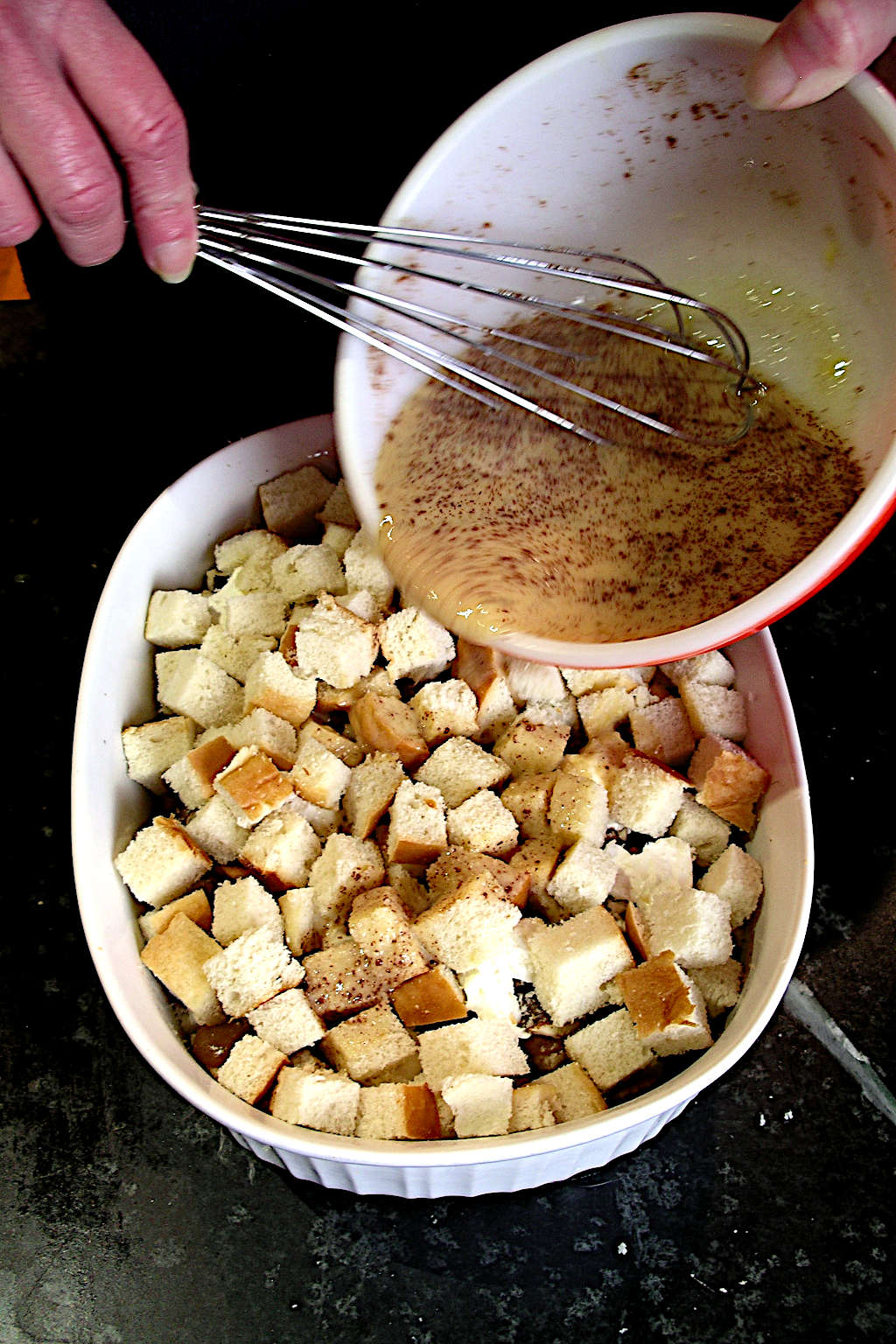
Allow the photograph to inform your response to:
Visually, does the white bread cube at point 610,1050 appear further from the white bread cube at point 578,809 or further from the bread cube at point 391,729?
the bread cube at point 391,729

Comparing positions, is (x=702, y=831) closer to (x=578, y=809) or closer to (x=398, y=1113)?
(x=578, y=809)

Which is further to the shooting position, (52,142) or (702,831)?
(702,831)

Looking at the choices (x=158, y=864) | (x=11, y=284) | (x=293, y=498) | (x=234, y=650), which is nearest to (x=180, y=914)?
(x=158, y=864)

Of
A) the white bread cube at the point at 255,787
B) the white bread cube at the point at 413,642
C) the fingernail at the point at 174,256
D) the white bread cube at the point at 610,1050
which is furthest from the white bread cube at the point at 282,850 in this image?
the fingernail at the point at 174,256

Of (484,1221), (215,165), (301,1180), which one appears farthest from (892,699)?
(215,165)

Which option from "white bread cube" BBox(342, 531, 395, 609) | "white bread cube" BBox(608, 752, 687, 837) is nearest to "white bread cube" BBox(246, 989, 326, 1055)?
"white bread cube" BBox(608, 752, 687, 837)

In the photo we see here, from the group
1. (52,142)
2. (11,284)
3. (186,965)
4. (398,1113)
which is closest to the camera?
(52,142)
